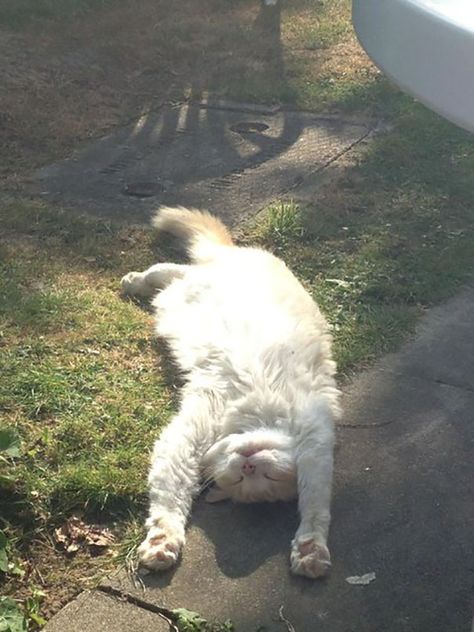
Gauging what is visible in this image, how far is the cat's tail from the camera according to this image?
188 inches

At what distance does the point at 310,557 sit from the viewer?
2887 mm

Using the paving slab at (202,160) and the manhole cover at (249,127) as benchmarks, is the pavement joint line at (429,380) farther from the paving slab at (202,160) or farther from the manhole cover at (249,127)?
the manhole cover at (249,127)

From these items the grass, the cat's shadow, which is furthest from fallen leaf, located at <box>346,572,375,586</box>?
the grass

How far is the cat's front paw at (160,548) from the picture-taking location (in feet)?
9.46

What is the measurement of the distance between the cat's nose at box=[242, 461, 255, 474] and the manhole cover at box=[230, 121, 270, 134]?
4152mm

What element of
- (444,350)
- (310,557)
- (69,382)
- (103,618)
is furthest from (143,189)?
(103,618)

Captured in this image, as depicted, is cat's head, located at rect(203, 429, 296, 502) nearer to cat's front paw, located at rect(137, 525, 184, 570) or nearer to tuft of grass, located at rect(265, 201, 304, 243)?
cat's front paw, located at rect(137, 525, 184, 570)

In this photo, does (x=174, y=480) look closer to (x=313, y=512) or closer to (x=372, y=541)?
(x=313, y=512)

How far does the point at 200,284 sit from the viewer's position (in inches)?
173

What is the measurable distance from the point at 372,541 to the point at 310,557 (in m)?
0.25

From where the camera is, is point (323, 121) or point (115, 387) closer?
point (115, 387)

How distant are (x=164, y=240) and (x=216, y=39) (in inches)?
168

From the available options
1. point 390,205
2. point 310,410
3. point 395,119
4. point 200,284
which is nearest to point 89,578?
point 310,410

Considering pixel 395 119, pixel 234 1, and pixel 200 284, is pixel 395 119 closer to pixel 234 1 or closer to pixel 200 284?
pixel 200 284
